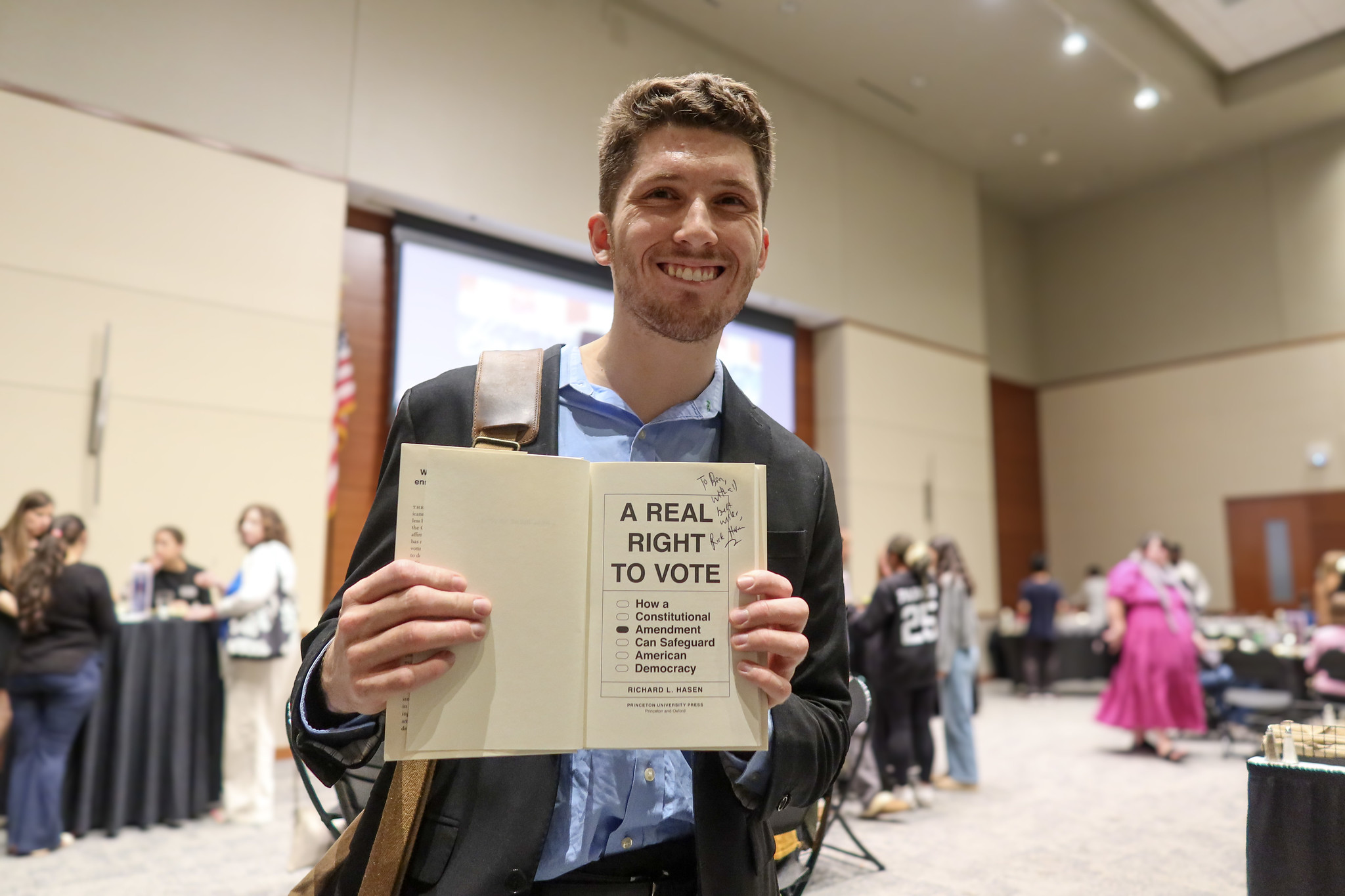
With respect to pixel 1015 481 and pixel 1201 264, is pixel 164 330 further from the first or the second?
pixel 1201 264

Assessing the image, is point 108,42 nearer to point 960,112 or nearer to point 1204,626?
point 960,112

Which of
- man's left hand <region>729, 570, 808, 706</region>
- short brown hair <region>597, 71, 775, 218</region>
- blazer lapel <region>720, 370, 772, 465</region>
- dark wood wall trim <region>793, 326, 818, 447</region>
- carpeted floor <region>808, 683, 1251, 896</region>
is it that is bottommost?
carpeted floor <region>808, 683, 1251, 896</region>

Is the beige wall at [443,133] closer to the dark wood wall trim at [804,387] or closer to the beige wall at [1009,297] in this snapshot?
the dark wood wall trim at [804,387]

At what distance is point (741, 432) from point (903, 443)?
10.4m

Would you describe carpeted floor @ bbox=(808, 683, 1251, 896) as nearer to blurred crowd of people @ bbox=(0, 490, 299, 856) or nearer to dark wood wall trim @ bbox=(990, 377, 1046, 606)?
blurred crowd of people @ bbox=(0, 490, 299, 856)

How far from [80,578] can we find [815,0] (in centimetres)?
814

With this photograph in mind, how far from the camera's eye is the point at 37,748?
4348 millimetres

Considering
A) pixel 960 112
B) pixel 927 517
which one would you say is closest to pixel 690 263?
pixel 927 517

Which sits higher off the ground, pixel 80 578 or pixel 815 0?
pixel 815 0

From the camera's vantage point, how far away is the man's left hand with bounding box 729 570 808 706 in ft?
2.88

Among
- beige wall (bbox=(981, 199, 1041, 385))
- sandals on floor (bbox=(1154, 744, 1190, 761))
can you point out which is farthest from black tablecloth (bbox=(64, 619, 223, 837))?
beige wall (bbox=(981, 199, 1041, 385))

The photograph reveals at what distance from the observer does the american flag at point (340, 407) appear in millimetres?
6988

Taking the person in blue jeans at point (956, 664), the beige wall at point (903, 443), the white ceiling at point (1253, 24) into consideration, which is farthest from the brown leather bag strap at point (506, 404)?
the white ceiling at point (1253, 24)

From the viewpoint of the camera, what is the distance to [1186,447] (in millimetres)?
12969
